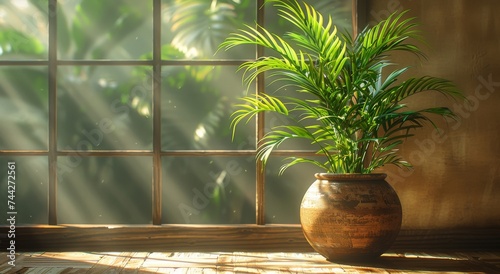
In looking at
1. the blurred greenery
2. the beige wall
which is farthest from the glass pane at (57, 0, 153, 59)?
the beige wall

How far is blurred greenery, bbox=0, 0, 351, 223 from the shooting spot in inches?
162

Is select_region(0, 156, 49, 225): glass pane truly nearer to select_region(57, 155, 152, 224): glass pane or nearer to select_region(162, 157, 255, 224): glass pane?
select_region(57, 155, 152, 224): glass pane

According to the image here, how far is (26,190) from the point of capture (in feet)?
14.0

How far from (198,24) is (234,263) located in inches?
64.6

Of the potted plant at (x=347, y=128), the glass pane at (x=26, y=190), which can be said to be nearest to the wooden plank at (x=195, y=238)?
the potted plant at (x=347, y=128)

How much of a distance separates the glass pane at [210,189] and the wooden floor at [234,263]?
0.99 metres

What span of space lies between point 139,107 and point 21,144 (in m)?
0.78

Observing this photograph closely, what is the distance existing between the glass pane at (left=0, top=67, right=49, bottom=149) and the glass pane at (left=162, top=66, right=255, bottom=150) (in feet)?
2.51

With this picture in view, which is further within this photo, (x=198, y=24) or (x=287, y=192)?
(x=287, y=192)

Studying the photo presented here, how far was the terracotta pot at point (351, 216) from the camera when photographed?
287 centimetres

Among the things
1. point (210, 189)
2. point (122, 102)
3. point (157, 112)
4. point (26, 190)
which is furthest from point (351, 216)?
point (26, 190)

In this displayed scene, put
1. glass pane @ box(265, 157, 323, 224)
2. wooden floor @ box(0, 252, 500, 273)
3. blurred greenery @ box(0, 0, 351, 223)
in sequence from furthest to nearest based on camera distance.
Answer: glass pane @ box(265, 157, 323, 224) → blurred greenery @ box(0, 0, 351, 223) → wooden floor @ box(0, 252, 500, 273)

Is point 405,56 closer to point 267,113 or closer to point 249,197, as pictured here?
point 267,113

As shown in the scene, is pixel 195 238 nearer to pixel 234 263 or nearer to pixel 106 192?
pixel 234 263
